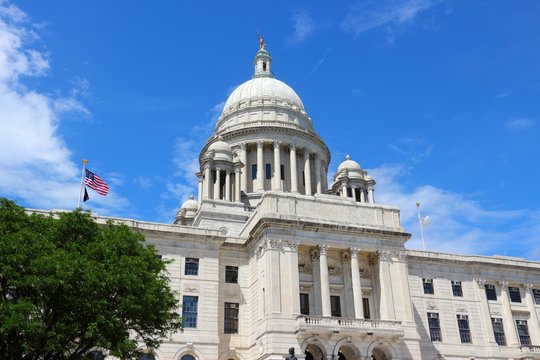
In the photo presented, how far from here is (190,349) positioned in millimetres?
41875

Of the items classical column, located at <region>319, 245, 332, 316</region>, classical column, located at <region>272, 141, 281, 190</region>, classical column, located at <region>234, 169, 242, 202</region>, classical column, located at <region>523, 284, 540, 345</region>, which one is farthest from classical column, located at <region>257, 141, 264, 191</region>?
classical column, located at <region>523, 284, 540, 345</region>

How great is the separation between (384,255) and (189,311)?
54.6 ft

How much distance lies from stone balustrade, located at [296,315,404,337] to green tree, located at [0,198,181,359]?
13633 millimetres

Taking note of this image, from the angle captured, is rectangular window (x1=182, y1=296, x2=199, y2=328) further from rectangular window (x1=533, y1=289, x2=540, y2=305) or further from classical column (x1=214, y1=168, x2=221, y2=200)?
rectangular window (x1=533, y1=289, x2=540, y2=305)

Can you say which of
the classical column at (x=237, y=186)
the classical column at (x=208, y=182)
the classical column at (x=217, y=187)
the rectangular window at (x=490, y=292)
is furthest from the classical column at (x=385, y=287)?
the classical column at (x=208, y=182)

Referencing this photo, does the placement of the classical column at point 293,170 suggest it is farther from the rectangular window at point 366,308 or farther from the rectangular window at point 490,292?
the rectangular window at point 490,292

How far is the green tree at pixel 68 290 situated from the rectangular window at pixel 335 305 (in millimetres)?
19069

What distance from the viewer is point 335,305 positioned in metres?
45.3

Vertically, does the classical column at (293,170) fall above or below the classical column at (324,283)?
above

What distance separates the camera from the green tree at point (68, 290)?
2491 cm

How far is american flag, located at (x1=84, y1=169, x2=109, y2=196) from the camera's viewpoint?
148 ft

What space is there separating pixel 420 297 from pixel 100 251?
32.2 metres

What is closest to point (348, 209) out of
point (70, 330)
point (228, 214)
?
point (228, 214)

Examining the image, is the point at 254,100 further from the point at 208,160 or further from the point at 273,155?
the point at 208,160
